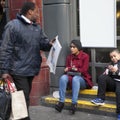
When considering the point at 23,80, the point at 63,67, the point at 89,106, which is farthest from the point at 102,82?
the point at 23,80

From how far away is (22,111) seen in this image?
5227mm

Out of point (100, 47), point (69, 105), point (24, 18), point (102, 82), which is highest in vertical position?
point (24, 18)

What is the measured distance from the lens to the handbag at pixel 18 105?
204 inches

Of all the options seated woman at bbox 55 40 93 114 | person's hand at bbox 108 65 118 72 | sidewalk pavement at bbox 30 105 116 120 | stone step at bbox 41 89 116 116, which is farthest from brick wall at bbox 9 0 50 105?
person's hand at bbox 108 65 118 72

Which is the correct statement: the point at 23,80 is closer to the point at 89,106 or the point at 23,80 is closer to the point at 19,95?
the point at 19,95

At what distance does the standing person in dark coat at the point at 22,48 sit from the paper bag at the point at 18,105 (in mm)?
205

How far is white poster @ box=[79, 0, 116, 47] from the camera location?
718 centimetres

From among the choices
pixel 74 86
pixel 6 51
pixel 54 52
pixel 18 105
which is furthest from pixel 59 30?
pixel 18 105

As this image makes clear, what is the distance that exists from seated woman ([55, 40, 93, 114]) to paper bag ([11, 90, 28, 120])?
1.88 meters

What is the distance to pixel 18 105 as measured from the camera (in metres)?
5.20

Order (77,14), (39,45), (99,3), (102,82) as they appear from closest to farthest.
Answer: (39,45)
(102,82)
(99,3)
(77,14)

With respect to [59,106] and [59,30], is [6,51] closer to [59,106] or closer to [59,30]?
[59,106]

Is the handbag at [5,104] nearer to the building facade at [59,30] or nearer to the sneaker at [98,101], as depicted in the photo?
the sneaker at [98,101]

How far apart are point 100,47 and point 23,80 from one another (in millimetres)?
2364
